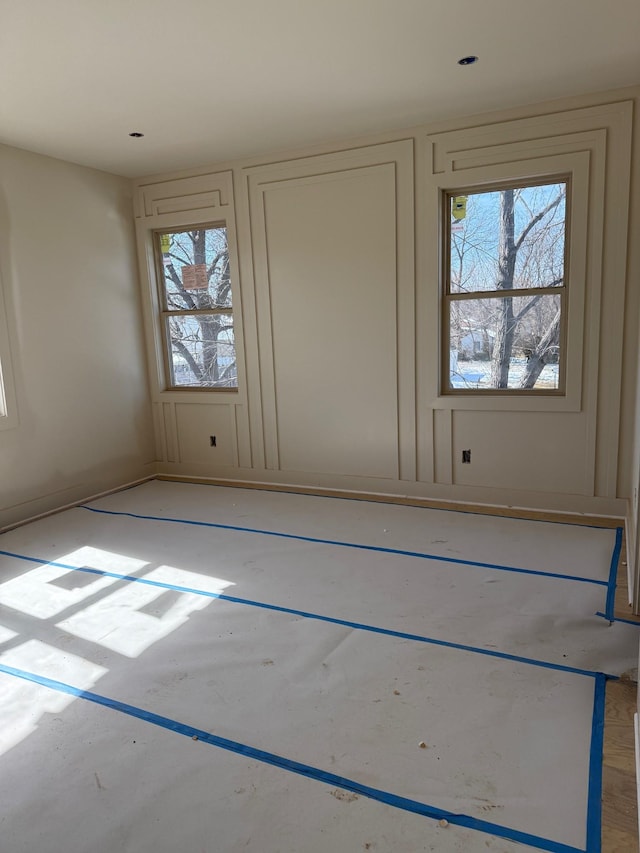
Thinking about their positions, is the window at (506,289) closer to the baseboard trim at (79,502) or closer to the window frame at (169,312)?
the window frame at (169,312)

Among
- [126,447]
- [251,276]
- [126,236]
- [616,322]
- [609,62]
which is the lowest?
[126,447]

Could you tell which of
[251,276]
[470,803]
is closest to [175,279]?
[251,276]

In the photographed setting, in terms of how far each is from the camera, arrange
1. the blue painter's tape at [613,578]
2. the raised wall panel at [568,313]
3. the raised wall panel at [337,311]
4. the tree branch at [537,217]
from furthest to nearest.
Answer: the raised wall panel at [337,311] → the tree branch at [537,217] → the raised wall panel at [568,313] → the blue painter's tape at [613,578]

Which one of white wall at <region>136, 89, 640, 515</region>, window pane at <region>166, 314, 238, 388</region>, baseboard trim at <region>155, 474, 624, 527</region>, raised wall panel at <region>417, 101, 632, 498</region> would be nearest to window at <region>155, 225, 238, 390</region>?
window pane at <region>166, 314, 238, 388</region>

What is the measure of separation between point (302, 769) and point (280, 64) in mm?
3138

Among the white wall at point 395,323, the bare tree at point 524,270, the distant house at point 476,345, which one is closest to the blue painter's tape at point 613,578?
the white wall at point 395,323

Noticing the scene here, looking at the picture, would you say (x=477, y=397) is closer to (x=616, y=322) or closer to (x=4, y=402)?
(x=616, y=322)

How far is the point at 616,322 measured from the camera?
366cm

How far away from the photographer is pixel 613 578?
300 centimetres

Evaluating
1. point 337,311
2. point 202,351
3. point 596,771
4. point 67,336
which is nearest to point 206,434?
point 202,351

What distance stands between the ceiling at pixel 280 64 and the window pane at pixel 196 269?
94 centimetres

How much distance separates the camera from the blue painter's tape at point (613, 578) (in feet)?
8.77

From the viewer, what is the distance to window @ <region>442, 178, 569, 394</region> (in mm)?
3852

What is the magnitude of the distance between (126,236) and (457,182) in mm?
2827
